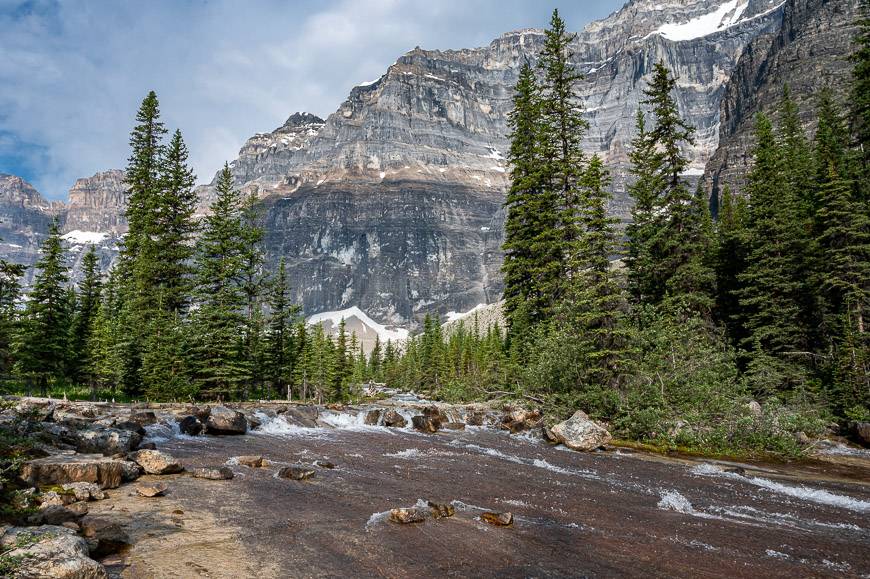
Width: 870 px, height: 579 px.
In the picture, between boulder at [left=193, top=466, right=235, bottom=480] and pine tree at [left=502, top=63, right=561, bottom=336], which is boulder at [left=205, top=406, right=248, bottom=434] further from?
pine tree at [left=502, top=63, right=561, bottom=336]

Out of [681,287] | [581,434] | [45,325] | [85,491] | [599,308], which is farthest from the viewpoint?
[45,325]

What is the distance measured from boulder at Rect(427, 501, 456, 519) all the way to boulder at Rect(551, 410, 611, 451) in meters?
10.6

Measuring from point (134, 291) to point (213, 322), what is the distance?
35.8ft

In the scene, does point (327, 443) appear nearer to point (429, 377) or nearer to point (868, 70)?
point (868, 70)

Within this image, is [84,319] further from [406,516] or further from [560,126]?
[406,516]

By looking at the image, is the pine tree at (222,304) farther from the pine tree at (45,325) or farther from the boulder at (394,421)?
the boulder at (394,421)

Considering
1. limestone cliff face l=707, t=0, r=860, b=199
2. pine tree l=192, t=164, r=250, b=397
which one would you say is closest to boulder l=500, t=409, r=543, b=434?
pine tree l=192, t=164, r=250, b=397

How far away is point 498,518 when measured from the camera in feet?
30.2

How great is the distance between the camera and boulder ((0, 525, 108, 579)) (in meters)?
5.01

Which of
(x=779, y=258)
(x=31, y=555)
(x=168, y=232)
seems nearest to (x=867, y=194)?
(x=779, y=258)

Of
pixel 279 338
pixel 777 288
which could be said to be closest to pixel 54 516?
pixel 777 288

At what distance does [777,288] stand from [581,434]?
19.0 meters

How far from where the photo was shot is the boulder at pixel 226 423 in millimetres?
20609

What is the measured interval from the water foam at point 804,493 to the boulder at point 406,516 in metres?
9.82
